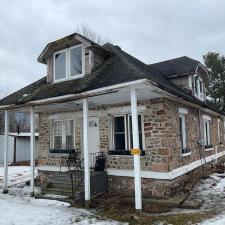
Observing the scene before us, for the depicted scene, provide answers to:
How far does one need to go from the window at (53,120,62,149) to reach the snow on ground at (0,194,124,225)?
365 centimetres

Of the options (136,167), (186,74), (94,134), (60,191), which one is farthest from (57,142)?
(186,74)

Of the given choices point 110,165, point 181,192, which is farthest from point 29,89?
point 181,192

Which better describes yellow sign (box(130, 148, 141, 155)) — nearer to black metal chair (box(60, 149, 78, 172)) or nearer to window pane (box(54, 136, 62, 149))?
black metal chair (box(60, 149, 78, 172))

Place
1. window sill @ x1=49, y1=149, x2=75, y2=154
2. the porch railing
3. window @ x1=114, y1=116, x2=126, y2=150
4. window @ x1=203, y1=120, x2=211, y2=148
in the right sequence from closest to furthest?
the porch railing
window @ x1=114, y1=116, x2=126, y2=150
window sill @ x1=49, y1=149, x2=75, y2=154
window @ x1=203, y1=120, x2=211, y2=148

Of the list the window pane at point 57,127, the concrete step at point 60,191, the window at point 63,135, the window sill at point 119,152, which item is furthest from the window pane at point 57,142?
the window sill at point 119,152

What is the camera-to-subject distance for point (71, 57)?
39.0ft

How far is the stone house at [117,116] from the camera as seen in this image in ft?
28.9

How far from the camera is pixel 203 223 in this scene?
6.54 metres

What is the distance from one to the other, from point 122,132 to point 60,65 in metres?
4.00

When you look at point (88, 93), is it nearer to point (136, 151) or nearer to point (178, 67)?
point (136, 151)

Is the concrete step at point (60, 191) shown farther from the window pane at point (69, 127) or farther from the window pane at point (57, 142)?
the window pane at point (69, 127)

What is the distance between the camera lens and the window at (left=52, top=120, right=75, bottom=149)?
12648 millimetres

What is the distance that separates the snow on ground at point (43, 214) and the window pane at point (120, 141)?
122 inches

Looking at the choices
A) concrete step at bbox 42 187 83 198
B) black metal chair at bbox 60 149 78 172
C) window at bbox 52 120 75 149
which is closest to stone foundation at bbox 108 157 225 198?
concrete step at bbox 42 187 83 198
